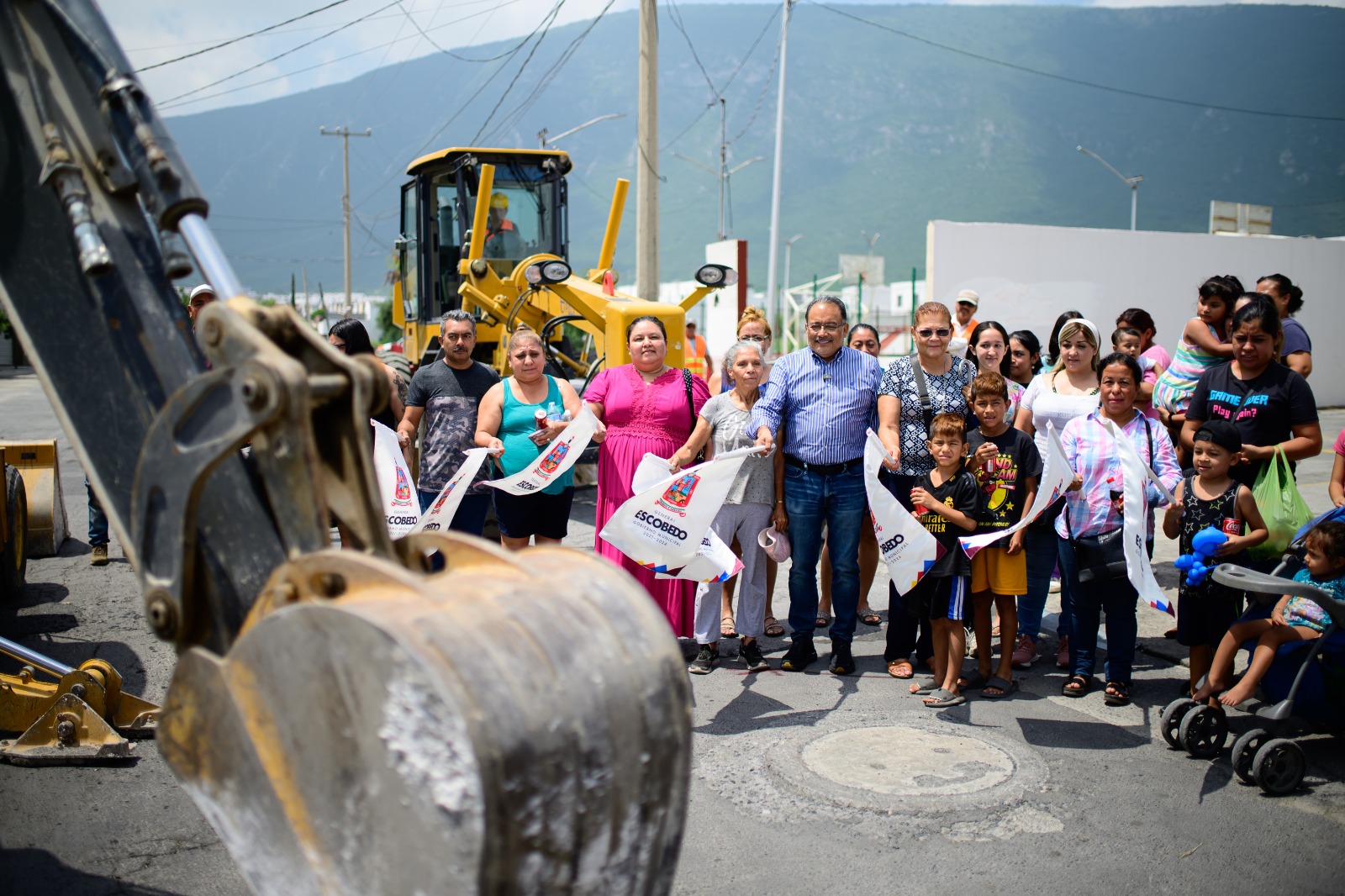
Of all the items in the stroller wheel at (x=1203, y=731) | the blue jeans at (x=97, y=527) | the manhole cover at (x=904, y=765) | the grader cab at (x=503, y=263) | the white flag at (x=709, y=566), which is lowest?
the manhole cover at (x=904, y=765)

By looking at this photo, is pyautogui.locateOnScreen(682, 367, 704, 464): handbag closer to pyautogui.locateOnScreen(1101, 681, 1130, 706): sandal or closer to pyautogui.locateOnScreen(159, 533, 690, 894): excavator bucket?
pyautogui.locateOnScreen(1101, 681, 1130, 706): sandal

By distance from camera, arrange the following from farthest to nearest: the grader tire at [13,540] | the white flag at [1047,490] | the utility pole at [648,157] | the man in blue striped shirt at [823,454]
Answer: the utility pole at [648,157]
the grader tire at [13,540]
the man in blue striped shirt at [823,454]
the white flag at [1047,490]

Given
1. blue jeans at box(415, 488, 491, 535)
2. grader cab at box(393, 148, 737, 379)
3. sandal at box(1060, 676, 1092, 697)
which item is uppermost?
grader cab at box(393, 148, 737, 379)

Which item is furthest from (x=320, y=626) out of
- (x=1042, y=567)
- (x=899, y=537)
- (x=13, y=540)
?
(x=13, y=540)

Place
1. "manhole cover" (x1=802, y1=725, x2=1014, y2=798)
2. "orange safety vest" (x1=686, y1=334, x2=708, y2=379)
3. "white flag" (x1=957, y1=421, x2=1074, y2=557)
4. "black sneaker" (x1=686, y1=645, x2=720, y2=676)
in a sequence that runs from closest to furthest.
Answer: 1. "manhole cover" (x1=802, y1=725, x2=1014, y2=798)
2. "white flag" (x1=957, y1=421, x2=1074, y2=557)
3. "black sneaker" (x1=686, y1=645, x2=720, y2=676)
4. "orange safety vest" (x1=686, y1=334, x2=708, y2=379)

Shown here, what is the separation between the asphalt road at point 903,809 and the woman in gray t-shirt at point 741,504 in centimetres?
31

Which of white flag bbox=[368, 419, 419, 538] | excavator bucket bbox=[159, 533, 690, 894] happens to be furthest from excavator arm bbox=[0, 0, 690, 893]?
white flag bbox=[368, 419, 419, 538]

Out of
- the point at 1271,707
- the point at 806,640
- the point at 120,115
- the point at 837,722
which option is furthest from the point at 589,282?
the point at 120,115

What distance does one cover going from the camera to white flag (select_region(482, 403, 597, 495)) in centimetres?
600

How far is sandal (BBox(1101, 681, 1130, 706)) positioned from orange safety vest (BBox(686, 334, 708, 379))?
819 cm

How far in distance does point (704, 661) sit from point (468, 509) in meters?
1.79

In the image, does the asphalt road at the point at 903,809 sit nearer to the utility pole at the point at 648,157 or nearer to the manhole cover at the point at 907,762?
the manhole cover at the point at 907,762

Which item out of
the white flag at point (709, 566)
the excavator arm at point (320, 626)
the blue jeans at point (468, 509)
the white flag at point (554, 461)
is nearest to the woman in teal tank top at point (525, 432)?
the white flag at point (554, 461)

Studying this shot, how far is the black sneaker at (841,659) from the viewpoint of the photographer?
6.00m
